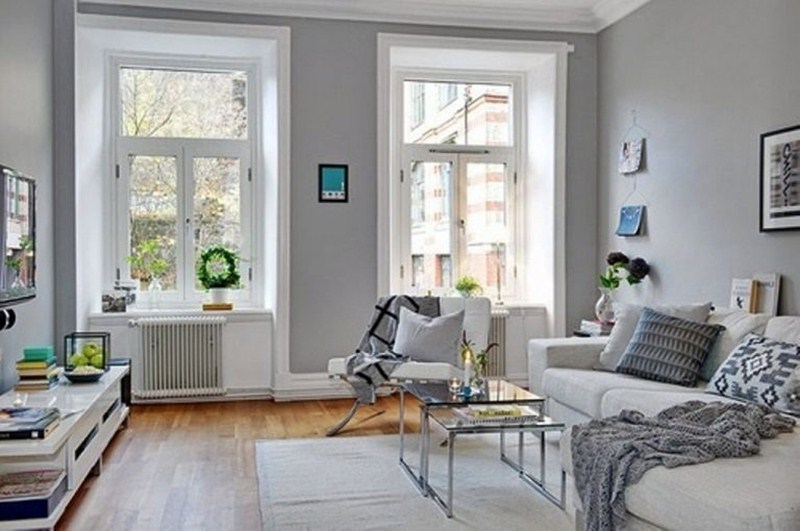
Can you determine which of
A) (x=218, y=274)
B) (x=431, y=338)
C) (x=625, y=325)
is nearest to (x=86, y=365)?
(x=218, y=274)

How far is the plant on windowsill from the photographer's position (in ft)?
20.1

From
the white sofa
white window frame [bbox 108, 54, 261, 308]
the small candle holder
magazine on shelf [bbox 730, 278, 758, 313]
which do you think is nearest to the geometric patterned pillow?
the white sofa

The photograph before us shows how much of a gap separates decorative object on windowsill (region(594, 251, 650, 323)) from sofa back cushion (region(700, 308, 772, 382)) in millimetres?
1328

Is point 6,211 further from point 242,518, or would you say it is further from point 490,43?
point 490,43

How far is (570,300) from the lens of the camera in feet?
20.6

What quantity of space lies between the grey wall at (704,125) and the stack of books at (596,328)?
0.41 m

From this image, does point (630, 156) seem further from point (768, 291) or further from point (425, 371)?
point (425, 371)

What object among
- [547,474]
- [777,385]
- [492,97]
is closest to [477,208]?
[492,97]

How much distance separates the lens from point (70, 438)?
330 centimetres

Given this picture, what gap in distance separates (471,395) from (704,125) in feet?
7.97

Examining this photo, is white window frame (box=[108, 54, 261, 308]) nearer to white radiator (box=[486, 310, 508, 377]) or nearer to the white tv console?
the white tv console

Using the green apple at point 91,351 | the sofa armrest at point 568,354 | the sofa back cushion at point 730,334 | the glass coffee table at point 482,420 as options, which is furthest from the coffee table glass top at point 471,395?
the green apple at point 91,351

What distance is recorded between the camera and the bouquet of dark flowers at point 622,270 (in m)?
5.45

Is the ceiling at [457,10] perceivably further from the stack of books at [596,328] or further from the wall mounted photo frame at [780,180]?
the stack of books at [596,328]
